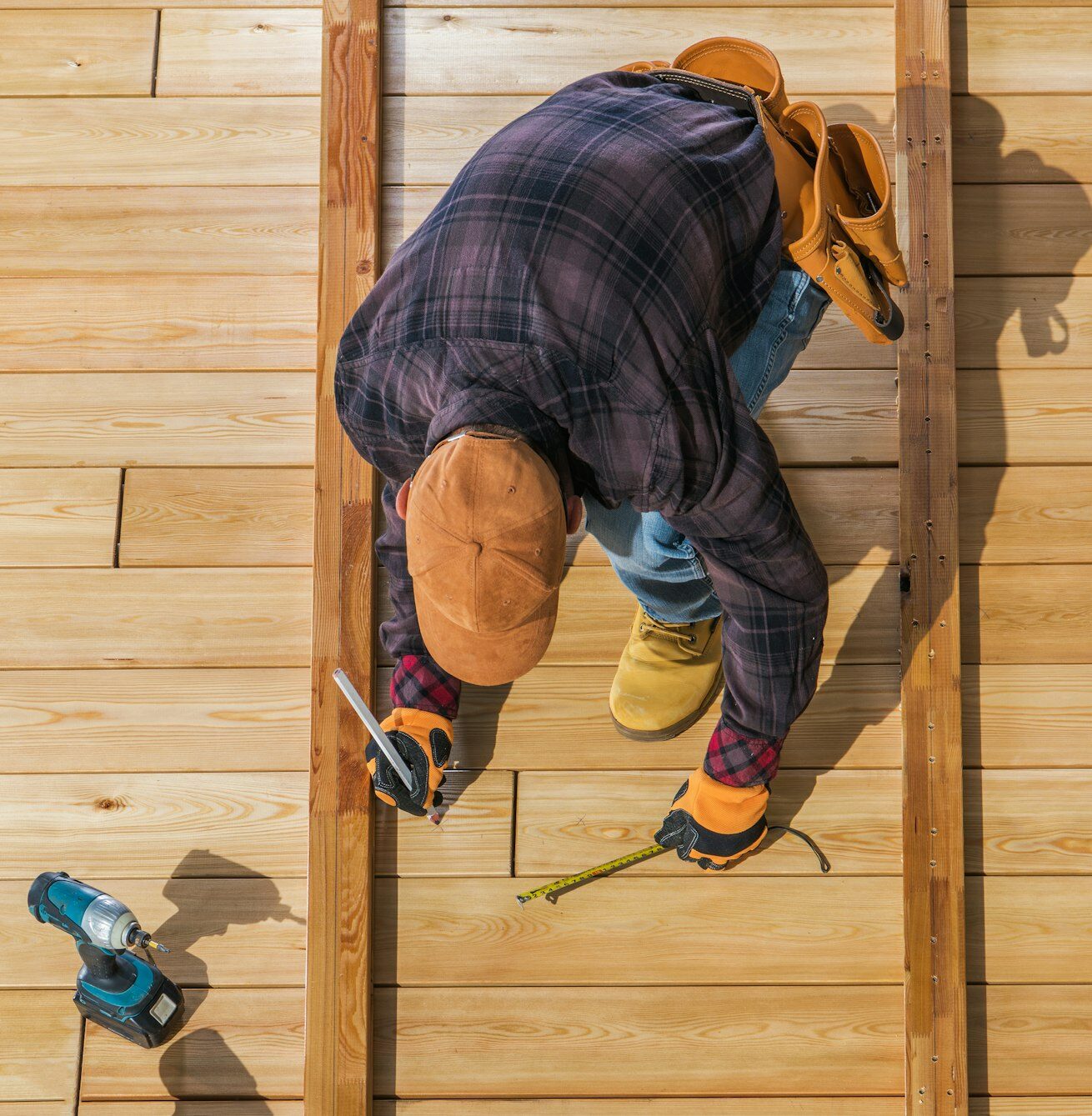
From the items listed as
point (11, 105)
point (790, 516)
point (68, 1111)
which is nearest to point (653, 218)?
point (790, 516)

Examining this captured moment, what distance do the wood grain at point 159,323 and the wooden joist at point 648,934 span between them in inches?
36.0

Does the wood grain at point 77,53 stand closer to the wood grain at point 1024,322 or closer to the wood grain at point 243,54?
the wood grain at point 243,54

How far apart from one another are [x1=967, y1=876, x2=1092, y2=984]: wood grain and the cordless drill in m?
1.22

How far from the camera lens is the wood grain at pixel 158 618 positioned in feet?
4.87

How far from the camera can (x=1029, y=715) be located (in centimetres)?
145

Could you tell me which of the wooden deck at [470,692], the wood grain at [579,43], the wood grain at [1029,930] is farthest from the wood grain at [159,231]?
the wood grain at [1029,930]

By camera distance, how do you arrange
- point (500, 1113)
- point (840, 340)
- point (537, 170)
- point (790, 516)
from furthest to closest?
point (840, 340) < point (500, 1113) < point (790, 516) < point (537, 170)

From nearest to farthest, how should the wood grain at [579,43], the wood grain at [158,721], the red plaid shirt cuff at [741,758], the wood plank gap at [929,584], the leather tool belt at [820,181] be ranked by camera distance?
the leather tool belt at [820,181] < the red plaid shirt cuff at [741,758] < the wood plank gap at [929,584] < the wood grain at [158,721] < the wood grain at [579,43]

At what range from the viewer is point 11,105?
5.36 ft

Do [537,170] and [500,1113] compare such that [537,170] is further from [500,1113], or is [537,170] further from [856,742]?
[500,1113]

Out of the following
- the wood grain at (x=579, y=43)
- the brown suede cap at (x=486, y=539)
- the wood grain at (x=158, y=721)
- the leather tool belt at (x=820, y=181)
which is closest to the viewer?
the brown suede cap at (x=486, y=539)

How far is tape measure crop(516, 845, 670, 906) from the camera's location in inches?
54.3

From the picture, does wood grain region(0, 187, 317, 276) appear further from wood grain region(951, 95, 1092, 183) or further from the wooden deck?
wood grain region(951, 95, 1092, 183)

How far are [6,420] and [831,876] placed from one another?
1523 mm
